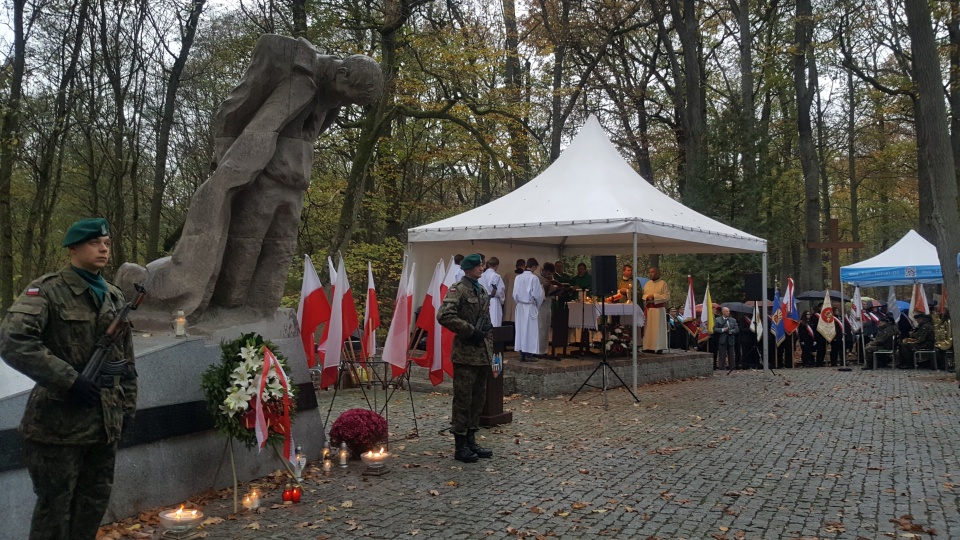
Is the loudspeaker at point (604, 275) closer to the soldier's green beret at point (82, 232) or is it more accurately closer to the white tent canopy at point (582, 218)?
the white tent canopy at point (582, 218)

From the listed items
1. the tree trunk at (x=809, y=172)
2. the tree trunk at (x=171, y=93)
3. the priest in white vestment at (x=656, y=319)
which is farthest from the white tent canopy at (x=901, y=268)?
the tree trunk at (x=171, y=93)

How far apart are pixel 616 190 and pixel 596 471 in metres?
7.40

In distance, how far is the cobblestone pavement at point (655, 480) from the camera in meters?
5.25

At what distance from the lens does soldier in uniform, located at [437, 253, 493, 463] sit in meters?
7.26

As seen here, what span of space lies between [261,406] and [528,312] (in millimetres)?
7386

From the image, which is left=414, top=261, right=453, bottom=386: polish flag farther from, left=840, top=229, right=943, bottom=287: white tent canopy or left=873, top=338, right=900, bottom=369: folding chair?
left=840, top=229, right=943, bottom=287: white tent canopy

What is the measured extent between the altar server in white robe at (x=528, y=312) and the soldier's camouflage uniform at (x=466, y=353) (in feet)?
17.2

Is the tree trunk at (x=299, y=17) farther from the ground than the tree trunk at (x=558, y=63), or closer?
closer

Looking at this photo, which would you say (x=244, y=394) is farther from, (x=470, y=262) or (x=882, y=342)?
(x=882, y=342)

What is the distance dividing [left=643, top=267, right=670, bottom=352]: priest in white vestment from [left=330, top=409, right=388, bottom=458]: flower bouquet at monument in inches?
361

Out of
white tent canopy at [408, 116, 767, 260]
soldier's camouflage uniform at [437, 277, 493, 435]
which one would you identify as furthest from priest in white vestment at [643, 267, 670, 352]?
soldier's camouflage uniform at [437, 277, 493, 435]

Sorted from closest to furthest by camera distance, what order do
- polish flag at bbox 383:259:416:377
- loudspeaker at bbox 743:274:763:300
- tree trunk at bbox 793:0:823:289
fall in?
1. polish flag at bbox 383:259:416:377
2. loudspeaker at bbox 743:274:763:300
3. tree trunk at bbox 793:0:823:289

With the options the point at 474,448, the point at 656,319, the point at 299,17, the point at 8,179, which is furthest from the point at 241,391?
the point at 299,17

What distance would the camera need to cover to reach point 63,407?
3709 mm
